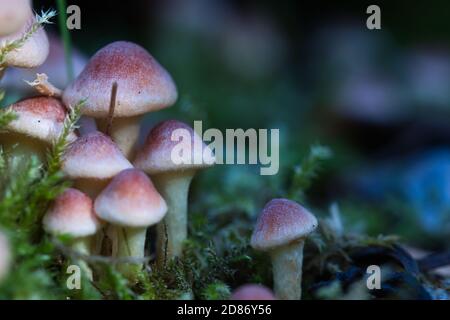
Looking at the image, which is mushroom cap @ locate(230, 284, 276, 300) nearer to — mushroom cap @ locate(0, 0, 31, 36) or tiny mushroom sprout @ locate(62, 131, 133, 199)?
tiny mushroom sprout @ locate(62, 131, 133, 199)

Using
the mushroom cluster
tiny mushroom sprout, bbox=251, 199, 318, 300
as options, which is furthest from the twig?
tiny mushroom sprout, bbox=251, 199, 318, 300

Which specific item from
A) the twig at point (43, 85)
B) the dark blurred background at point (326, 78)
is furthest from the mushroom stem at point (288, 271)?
the dark blurred background at point (326, 78)

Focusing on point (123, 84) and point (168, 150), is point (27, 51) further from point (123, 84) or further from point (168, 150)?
point (168, 150)

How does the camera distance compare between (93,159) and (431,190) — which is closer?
(93,159)

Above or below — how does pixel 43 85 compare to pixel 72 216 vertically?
above

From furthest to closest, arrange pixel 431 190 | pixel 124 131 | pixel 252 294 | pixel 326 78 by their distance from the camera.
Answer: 1. pixel 326 78
2. pixel 431 190
3. pixel 124 131
4. pixel 252 294

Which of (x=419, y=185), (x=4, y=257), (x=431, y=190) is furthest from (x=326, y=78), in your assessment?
(x=4, y=257)
